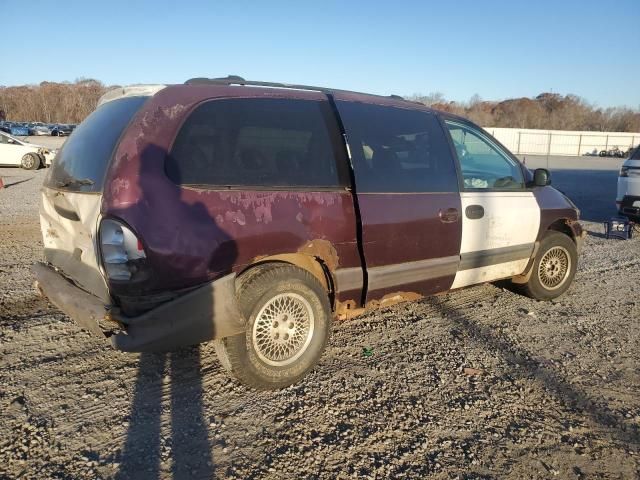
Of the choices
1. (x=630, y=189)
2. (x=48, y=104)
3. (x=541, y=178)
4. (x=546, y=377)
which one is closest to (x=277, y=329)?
(x=546, y=377)

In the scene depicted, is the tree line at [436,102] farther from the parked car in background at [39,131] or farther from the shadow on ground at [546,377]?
the shadow on ground at [546,377]

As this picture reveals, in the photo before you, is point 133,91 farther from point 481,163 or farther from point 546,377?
point 546,377

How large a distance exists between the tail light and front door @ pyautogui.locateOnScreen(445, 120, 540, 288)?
271 centimetres

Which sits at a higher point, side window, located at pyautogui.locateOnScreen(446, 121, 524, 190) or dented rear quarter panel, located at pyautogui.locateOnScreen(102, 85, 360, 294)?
side window, located at pyautogui.locateOnScreen(446, 121, 524, 190)

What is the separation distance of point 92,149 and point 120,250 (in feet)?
2.83

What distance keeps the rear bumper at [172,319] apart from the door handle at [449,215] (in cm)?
192

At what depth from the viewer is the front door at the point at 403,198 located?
142 inches

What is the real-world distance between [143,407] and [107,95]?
2.28 meters

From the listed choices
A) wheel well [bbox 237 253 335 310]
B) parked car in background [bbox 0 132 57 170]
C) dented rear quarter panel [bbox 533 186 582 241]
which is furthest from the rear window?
parked car in background [bbox 0 132 57 170]

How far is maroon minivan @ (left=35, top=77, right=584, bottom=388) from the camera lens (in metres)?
2.76

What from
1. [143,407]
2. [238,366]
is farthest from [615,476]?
[143,407]

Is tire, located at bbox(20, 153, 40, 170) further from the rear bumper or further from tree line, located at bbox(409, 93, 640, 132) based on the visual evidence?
Answer: tree line, located at bbox(409, 93, 640, 132)

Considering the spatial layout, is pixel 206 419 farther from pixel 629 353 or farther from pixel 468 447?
pixel 629 353

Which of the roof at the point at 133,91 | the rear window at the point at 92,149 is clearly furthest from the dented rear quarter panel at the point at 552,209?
the rear window at the point at 92,149
